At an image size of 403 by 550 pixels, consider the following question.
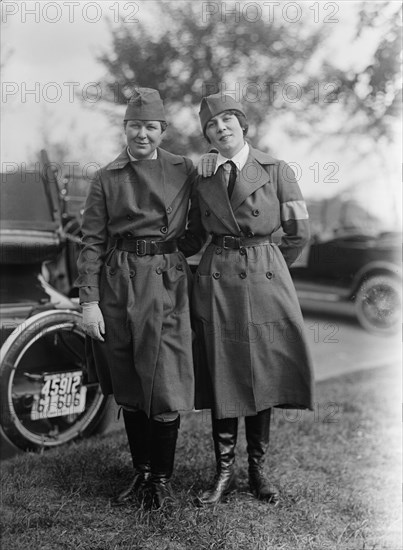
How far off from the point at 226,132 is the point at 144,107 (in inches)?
14.8

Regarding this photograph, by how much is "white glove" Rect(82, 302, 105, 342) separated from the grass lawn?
0.74m

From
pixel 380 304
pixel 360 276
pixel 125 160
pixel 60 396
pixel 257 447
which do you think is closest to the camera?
pixel 125 160

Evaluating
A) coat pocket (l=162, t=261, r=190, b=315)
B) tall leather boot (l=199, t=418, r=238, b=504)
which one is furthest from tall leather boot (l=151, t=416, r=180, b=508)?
coat pocket (l=162, t=261, r=190, b=315)

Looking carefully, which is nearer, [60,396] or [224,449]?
[224,449]

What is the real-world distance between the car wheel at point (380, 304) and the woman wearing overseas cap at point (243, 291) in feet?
15.6

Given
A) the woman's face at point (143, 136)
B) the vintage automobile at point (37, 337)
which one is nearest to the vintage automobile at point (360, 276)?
the vintage automobile at point (37, 337)

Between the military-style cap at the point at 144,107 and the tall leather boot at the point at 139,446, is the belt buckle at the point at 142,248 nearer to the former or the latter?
the military-style cap at the point at 144,107

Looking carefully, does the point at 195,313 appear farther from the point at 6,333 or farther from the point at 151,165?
the point at 6,333

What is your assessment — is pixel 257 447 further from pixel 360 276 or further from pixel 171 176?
pixel 360 276

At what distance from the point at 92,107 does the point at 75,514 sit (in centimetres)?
397

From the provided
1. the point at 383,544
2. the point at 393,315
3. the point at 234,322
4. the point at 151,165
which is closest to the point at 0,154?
the point at 151,165

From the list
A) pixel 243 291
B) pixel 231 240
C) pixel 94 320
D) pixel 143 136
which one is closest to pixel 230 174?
pixel 231 240

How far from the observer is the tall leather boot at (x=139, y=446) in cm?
305

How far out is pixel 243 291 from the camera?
294 cm
